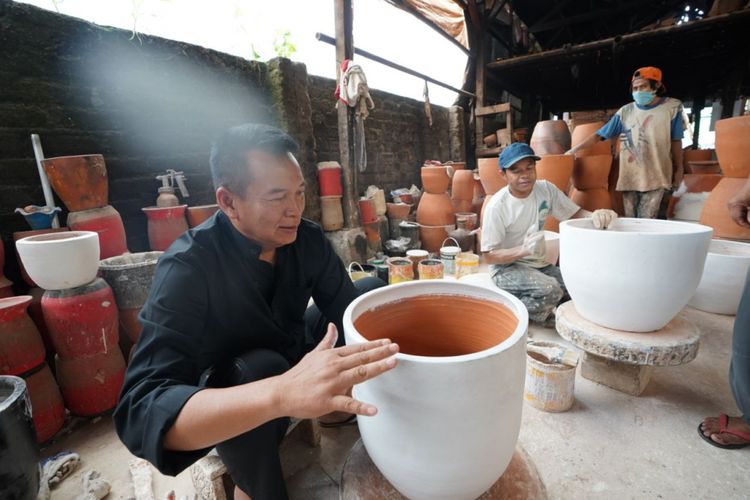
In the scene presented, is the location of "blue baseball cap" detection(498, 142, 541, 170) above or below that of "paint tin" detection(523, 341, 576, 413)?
above

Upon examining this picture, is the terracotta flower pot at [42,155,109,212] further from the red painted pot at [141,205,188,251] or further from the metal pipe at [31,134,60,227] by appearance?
→ the red painted pot at [141,205,188,251]

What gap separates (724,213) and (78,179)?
4.22 m

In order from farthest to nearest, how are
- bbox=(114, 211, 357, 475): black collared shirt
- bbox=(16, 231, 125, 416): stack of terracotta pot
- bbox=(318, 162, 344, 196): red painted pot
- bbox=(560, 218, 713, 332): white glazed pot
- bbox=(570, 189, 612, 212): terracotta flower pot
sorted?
bbox=(318, 162, 344, 196): red painted pot < bbox=(570, 189, 612, 212): terracotta flower pot < bbox=(16, 231, 125, 416): stack of terracotta pot < bbox=(560, 218, 713, 332): white glazed pot < bbox=(114, 211, 357, 475): black collared shirt

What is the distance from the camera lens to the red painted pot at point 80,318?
69.0 inches

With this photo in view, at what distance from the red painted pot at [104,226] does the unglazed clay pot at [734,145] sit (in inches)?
158

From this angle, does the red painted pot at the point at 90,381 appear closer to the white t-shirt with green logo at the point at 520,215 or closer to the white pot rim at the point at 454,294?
the white pot rim at the point at 454,294

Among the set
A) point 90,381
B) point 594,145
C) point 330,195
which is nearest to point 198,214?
point 90,381

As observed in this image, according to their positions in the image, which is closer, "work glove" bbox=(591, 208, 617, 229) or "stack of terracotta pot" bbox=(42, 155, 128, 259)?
"work glove" bbox=(591, 208, 617, 229)

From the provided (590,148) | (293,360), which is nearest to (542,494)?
(293,360)

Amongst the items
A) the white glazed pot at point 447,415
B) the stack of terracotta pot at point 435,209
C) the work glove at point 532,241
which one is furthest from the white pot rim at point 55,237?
the stack of terracotta pot at point 435,209

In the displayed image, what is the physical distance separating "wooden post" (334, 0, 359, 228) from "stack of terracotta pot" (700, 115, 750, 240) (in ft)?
10.2

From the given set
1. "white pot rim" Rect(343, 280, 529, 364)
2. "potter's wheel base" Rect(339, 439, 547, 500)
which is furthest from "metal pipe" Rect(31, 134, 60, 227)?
"potter's wheel base" Rect(339, 439, 547, 500)

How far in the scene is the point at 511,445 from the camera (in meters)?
0.85

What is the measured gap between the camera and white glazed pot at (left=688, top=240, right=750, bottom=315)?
201 centimetres
